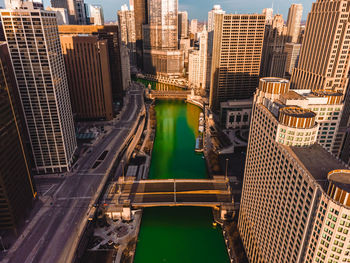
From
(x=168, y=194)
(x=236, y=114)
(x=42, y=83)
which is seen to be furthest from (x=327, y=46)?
(x=42, y=83)

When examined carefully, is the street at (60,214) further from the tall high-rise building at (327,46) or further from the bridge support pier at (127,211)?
the tall high-rise building at (327,46)

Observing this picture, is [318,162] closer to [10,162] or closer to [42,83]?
[10,162]

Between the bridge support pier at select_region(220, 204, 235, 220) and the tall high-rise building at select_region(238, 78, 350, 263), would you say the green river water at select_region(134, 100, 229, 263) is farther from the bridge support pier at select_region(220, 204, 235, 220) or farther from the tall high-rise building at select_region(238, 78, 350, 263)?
the tall high-rise building at select_region(238, 78, 350, 263)

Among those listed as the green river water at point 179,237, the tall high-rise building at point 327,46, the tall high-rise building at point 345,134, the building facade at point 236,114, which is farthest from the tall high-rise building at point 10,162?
the tall high-rise building at point 345,134

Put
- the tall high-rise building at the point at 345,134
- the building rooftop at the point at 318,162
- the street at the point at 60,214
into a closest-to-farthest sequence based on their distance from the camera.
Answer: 1. the building rooftop at the point at 318,162
2. the street at the point at 60,214
3. the tall high-rise building at the point at 345,134

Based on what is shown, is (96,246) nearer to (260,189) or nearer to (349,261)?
(260,189)

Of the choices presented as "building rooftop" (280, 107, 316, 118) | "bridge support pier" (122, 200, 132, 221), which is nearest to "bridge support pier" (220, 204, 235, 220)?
"bridge support pier" (122, 200, 132, 221)
